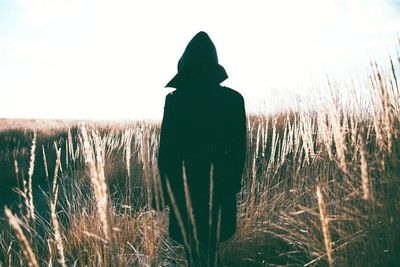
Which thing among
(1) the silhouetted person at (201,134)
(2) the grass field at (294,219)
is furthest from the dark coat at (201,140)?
(2) the grass field at (294,219)

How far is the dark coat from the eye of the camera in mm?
1828

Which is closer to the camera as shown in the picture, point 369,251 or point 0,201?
point 369,251

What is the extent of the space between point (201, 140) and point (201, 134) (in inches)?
1.2

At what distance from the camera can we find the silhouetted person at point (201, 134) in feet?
5.99

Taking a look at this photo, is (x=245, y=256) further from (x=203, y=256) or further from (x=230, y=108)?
(x=230, y=108)

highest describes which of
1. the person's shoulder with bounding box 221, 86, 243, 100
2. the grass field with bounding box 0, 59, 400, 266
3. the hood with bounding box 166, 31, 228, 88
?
the hood with bounding box 166, 31, 228, 88

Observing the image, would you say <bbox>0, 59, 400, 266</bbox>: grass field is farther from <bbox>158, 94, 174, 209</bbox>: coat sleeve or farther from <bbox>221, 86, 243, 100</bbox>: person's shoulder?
<bbox>221, 86, 243, 100</bbox>: person's shoulder

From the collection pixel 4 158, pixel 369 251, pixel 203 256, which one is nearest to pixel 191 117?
pixel 203 256

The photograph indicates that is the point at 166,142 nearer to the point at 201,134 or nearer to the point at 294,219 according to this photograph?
the point at 201,134

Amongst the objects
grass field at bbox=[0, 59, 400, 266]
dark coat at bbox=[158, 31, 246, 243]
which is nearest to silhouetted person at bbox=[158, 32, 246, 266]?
dark coat at bbox=[158, 31, 246, 243]

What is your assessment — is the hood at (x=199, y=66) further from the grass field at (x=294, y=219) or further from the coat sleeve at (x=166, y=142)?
the grass field at (x=294, y=219)

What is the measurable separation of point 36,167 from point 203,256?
528 centimetres

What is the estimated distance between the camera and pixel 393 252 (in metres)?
1.57

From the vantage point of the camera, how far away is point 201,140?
6.00 feet
